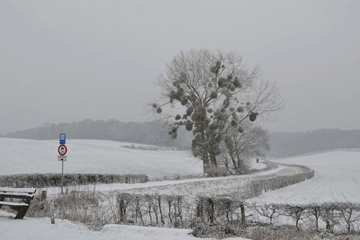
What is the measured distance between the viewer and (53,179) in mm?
16484

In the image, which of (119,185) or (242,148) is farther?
(242,148)

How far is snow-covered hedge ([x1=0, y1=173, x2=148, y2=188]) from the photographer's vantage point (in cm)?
1495

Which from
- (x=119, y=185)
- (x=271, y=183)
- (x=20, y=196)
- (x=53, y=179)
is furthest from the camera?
(x=271, y=183)

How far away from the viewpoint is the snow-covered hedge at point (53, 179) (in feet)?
49.1

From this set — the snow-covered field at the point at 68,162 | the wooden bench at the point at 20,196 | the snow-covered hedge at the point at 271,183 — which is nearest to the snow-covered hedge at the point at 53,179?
the wooden bench at the point at 20,196

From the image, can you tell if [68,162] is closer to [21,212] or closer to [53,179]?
[53,179]

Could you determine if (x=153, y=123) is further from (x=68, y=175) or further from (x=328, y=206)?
(x=328, y=206)

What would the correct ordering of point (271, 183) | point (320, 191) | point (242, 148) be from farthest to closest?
point (242, 148)
point (271, 183)
point (320, 191)

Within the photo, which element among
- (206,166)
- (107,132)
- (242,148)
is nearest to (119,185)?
(206,166)

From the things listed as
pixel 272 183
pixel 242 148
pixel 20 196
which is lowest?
pixel 272 183

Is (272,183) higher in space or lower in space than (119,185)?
lower

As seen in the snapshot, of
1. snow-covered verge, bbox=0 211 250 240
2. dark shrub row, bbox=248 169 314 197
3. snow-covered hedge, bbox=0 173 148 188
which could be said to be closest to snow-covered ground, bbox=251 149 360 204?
dark shrub row, bbox=248 169 314 197

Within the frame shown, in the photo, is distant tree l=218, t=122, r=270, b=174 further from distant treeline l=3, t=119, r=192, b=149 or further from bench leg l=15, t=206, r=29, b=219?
distant treeline l=3, t=119, r=192, b=149

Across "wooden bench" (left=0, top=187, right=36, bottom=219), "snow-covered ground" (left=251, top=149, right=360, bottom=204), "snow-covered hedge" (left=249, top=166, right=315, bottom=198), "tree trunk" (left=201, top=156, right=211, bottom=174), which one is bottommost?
"snow-covered ground" (left=251, top=149, right=360, bottom=204)
